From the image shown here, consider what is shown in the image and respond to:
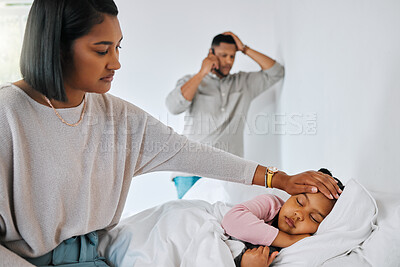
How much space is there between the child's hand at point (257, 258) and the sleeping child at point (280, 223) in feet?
0.03

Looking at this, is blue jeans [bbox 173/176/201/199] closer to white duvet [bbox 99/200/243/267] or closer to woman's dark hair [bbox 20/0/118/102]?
white duvet [bbox 99/200/243/267]

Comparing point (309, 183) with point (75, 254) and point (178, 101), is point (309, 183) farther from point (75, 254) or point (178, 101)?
point (178, 101)

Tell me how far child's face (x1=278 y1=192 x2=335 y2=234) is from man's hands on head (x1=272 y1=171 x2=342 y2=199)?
2 centimetres

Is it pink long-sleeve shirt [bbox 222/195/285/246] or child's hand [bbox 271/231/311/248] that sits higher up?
pink long-sleeve shirt [bbox 222/195/285/246]

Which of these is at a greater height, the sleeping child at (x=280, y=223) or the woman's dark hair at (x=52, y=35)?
the woman's dark hair at (x=52, y=35)

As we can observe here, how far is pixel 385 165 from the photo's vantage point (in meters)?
1.18

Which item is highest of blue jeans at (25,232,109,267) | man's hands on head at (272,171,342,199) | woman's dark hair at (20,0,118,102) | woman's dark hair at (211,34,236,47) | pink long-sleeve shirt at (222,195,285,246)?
woman's dark hair at (20,0,118,102)

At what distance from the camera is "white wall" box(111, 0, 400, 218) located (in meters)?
1.20

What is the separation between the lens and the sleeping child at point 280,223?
1.17m

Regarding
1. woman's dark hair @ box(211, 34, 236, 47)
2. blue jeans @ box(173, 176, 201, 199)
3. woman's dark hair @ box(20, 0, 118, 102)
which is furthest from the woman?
woman's dark hair @ box(211, 34, 236, 47)

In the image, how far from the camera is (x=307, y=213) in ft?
3.97

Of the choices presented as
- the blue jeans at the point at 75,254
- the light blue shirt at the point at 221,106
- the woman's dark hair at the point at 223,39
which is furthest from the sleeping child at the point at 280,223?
the woman's dark hair at the point at 223,39

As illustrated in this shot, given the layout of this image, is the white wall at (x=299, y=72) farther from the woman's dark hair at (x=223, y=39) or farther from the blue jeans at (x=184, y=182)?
the blue jeans at (x=184, y=182)

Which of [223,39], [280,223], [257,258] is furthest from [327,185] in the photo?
[223,39]
